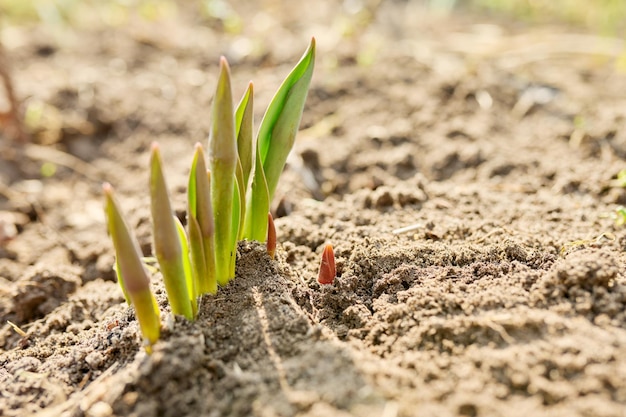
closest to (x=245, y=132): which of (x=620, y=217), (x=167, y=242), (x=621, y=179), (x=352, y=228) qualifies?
(x=167, y=242)

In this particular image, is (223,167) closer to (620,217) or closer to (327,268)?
(327,268)

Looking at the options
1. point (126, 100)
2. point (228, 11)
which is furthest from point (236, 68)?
point (228, 11)

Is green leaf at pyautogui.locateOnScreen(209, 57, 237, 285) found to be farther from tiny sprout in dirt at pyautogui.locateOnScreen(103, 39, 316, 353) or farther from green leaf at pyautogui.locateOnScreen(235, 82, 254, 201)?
green leaf at pyautogui.locateOnScreen(235, 82, 254, 201)

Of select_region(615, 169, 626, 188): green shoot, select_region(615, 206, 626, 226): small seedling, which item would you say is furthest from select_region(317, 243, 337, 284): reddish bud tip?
select_region(615, 169, 626, 188): green shoot

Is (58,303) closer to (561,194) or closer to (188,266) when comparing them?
(188,266)

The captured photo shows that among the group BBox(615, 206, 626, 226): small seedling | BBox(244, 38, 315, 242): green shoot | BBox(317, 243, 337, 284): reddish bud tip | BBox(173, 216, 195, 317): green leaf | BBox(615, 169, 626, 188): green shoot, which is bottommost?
BBox(615, 206, 626, 226): small seedling

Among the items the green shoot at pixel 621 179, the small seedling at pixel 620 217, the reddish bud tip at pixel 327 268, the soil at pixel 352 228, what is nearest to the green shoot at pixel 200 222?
the soil at pixel 352 228

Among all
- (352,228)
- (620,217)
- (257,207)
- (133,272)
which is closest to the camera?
(133,272)

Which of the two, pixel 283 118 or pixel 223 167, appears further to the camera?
pixel 283 118

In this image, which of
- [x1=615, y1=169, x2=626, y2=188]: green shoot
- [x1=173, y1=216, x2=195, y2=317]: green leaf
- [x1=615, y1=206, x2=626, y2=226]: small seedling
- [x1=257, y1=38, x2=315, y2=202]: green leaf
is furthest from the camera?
[x1=615, y1=169, x2=626, y2=188]: green shoot
